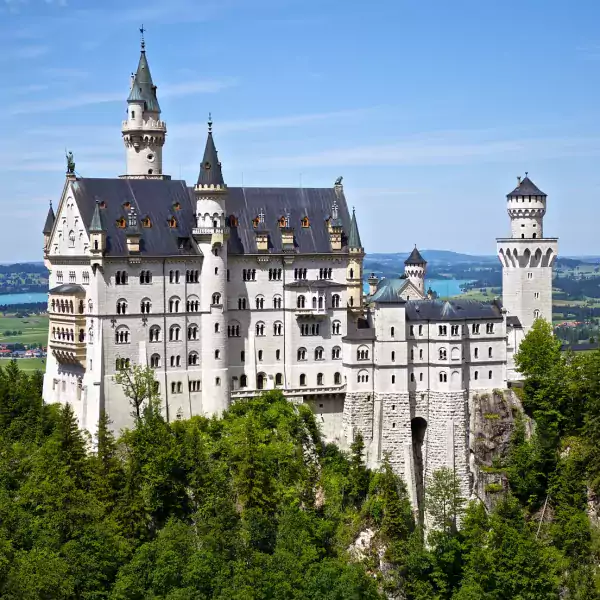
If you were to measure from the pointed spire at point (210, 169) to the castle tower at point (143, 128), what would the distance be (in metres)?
9.37

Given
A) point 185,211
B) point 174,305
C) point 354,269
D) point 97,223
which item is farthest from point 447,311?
point 97,223

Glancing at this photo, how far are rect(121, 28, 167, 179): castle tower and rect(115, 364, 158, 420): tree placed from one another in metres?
21.5

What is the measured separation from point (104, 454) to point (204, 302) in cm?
1727

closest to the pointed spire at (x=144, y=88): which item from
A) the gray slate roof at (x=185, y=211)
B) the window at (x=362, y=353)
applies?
the gray slate roof at (x=185, y=211)

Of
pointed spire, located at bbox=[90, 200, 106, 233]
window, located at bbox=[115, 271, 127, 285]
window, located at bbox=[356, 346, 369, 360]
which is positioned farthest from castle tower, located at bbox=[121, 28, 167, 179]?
window, located at bbox=[356, 346, 369, 360]

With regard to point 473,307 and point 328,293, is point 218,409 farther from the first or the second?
point 473,307

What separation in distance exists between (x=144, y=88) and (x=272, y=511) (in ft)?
143

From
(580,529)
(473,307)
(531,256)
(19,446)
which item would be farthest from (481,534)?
(19,446)

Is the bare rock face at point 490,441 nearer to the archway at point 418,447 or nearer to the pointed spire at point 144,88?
the archway at point 418,447

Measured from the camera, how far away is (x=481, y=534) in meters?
118

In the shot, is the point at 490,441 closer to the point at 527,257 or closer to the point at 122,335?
the point at 527,257

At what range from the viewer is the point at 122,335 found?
117562 mm

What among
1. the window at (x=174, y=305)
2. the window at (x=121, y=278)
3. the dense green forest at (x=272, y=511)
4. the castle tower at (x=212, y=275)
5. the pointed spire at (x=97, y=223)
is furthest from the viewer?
the castle tower at (x=212, y=275)

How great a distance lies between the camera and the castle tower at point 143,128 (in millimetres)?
128875
